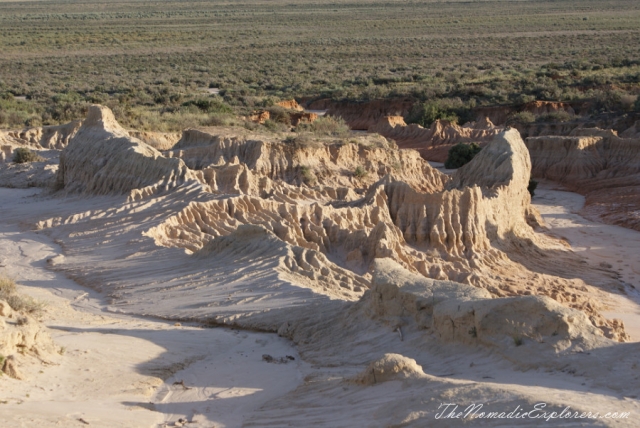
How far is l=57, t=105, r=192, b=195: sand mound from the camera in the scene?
2302cm

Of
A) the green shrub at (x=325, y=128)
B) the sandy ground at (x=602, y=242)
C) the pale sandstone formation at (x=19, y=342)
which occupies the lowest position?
the sandy ground at (x=602, y=242)

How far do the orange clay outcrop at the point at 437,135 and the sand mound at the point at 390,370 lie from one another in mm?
30932

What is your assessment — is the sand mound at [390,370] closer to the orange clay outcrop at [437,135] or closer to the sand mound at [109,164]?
the sand mound at [109,164]

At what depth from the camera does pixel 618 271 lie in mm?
23453

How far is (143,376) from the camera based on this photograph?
11.4 m

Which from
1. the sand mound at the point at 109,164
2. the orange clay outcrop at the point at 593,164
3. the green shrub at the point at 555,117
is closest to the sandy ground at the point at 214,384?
the sand mound at the point at 109,164

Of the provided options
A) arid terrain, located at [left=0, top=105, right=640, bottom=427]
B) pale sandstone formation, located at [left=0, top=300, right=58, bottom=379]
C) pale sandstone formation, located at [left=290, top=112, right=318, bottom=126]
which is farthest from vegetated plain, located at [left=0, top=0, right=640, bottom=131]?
pale sandstone formation, located at [left=0, top=300, right=58, bottom=379]

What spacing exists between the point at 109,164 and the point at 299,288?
34.1ft

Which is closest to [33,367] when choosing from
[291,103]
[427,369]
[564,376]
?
[427,369]

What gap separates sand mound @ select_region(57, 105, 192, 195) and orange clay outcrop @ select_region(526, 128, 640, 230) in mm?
15873

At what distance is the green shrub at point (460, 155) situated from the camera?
37.7m

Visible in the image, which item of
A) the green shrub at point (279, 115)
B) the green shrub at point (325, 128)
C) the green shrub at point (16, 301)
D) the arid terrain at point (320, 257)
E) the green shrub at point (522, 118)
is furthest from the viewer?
the green shrub at point (522, 118)

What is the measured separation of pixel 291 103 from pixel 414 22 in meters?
60.7

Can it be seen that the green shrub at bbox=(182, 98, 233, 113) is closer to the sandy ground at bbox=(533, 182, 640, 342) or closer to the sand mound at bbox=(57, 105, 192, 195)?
the sand mound at bbox=(57, 105, 192, 195)
